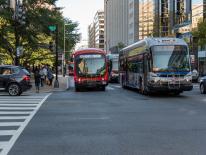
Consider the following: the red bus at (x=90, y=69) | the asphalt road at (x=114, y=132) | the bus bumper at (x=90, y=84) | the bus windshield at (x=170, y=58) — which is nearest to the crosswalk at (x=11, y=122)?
the asphalt road at (x=114, y=132)

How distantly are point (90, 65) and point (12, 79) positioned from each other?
24.1ft

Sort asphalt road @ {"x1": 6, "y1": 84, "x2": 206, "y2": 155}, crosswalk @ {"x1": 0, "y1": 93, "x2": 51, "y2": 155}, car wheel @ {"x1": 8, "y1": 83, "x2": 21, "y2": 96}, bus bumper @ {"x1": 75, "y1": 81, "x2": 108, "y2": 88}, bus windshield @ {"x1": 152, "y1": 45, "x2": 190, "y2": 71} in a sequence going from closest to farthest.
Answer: asphalt road @ {"x1": 6, "y1": 84, "x2": 206, "y2": 155}
crosswalk @ {"x1": 0, "y1": 93, "x2": 51, "y2": 155}
bus windshield @ {"x1": 152, "y1": 45, "x2": 190, "y2": 71}
car wheel @ {"x1": 8, "y1": 83, "x2": 21, "y2": 96}
bus bumper @ {"x1": 75, "y1": 81, "x2": 108, "y2": 88}

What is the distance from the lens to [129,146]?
9.78m

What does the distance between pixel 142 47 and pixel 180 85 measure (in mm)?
3715

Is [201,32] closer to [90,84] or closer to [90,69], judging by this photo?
[90,69]

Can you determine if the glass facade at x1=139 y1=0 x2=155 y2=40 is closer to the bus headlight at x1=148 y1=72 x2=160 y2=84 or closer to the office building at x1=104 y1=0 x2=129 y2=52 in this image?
the office building at x1=104 y1=0 x2=129 y2=52

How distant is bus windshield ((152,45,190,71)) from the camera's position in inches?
977

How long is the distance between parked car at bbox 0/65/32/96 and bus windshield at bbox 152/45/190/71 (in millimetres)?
7245

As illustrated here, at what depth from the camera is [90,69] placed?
32656 millimetres

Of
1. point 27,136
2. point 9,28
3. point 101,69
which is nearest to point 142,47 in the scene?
point 101,69

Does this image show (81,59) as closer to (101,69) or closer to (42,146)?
(101,69)

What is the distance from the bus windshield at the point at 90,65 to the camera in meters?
32.5

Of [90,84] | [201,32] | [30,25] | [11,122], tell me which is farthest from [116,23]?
[11,122]

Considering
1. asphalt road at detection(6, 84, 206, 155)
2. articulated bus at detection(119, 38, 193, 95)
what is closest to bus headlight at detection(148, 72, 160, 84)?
articulated bus at detection(119, 38, 193, 95)
